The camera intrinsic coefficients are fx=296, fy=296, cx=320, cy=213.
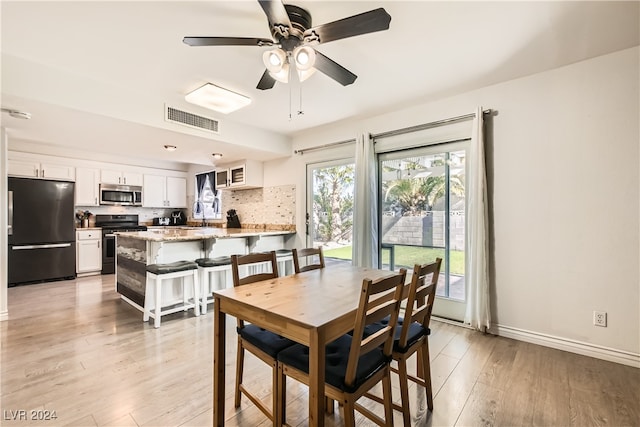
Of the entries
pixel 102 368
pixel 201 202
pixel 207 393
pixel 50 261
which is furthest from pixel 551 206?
pixel 50 261

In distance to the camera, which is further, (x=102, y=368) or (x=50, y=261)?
(x=50, y=261)

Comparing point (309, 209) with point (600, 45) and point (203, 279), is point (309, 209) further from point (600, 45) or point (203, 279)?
point (600, 45)

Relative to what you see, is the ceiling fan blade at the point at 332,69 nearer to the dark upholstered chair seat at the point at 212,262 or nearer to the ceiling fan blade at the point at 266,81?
the ceiling fan blade at the point at 266,81

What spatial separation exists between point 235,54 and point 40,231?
4.84m

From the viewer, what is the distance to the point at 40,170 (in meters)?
5.11

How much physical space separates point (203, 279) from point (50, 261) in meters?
3.36

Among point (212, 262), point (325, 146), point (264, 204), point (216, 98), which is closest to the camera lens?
point (216, 98)

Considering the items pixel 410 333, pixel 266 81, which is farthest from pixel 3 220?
pixel 410 333

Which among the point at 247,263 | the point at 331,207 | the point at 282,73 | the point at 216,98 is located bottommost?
the point at 247,263

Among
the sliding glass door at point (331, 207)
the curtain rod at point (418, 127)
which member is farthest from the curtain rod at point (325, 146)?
the sliding glass door at point (331, 207)

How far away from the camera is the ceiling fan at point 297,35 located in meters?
1.57

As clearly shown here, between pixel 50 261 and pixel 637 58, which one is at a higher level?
pixel 637 58

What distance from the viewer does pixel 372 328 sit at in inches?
76.1

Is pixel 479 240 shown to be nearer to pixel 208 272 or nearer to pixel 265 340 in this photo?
pixel 265 340
